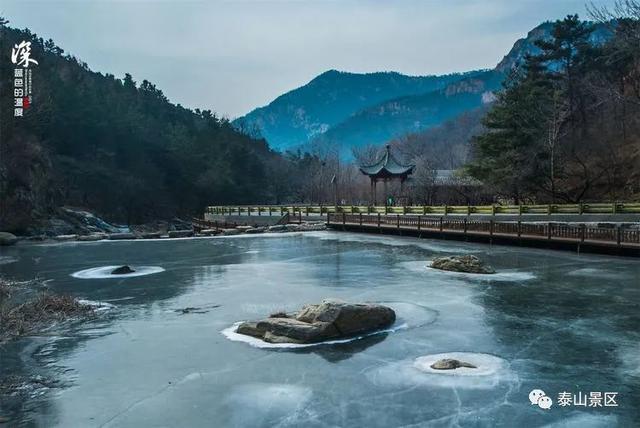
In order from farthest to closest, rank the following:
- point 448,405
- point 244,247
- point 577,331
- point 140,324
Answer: point 244,247 → point 140,324 → point 577,331 → point 448,405

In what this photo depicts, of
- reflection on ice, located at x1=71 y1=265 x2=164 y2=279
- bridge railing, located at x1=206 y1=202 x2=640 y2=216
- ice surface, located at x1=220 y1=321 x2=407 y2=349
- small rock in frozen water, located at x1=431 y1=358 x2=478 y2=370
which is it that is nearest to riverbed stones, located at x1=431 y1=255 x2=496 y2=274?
ice surface, located at x1=220 y1=321 x2=407 y2=349

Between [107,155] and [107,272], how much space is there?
55.4m

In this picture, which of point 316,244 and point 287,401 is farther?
point 316,244

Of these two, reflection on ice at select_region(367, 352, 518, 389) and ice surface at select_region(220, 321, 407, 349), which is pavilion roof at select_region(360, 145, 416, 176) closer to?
ice surface at select_region(220, 321, 407, 349)

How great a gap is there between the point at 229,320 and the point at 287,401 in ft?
18.2

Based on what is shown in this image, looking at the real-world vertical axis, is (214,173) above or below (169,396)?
above

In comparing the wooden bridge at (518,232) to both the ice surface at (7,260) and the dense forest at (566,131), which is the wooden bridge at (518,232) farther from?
the ice surface at (7,260)

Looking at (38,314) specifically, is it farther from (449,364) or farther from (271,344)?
(449,364)

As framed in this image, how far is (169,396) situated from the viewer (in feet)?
28.0

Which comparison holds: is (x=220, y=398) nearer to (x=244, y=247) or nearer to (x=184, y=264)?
(x=184, y=264)

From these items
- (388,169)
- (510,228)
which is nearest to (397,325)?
(510,228)

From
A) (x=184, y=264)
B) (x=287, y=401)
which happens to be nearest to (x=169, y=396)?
(x=287, y=401)

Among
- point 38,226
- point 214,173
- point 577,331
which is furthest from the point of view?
point 214,173

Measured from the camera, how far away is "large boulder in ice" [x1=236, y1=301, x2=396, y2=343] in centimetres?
1135
